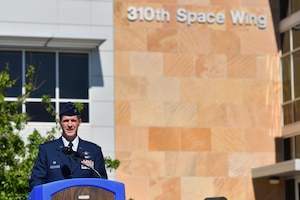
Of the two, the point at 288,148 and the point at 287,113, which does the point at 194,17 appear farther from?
the point at 288,148

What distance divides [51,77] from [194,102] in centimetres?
360

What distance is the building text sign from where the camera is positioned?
23922mm

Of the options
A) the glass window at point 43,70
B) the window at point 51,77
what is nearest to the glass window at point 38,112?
the window at point 51,77

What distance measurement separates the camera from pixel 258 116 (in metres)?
24.6

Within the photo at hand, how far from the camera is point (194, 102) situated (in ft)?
78.9

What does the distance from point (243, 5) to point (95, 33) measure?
3.99m

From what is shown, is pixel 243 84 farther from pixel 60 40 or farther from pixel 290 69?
pixel 60 40

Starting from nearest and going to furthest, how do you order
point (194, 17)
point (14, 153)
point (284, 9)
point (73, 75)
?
point (14, 153) < point (73, 75) < point (194, 17) < point (284, 9)

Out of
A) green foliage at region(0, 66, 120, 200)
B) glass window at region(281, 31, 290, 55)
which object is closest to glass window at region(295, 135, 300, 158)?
glass window at region(281, 31, 290, 55)

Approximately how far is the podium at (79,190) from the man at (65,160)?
435 mm

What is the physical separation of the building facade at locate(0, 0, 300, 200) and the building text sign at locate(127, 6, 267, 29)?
1.0 inches

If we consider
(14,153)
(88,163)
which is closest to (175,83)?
(14,153)

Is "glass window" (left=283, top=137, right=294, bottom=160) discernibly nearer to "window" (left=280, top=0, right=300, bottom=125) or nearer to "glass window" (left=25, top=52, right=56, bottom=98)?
"window" (left=280, top=0, right=300, bottom=125)

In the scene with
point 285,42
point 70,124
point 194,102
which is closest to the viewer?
point 70,124
